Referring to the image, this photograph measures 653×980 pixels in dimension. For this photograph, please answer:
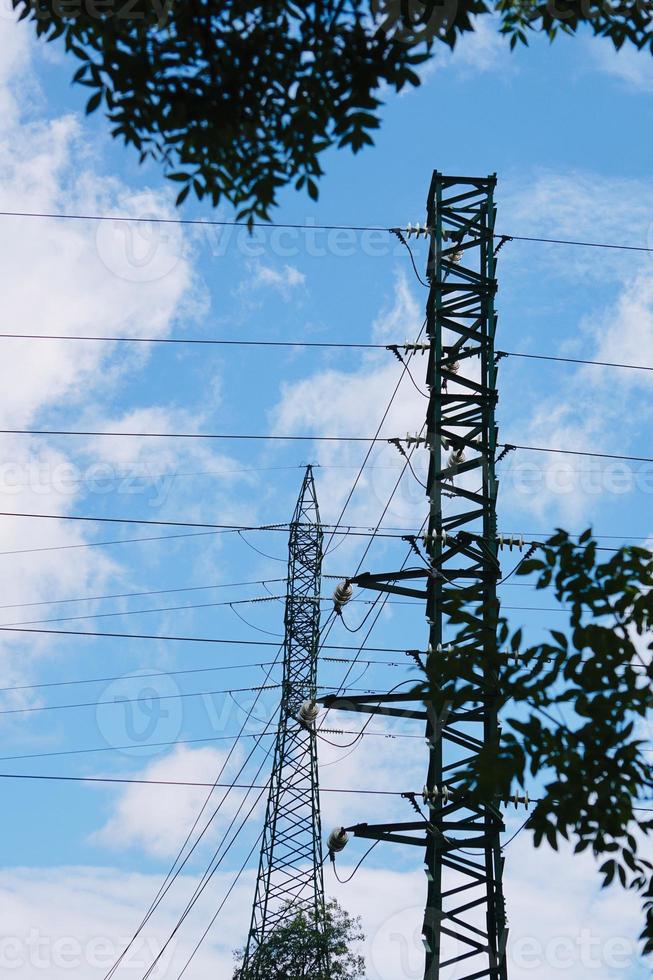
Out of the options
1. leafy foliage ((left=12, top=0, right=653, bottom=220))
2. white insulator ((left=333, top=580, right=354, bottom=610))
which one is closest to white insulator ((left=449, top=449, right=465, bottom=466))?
white insulator ((left=333, top=580, right=354, bottom=610))

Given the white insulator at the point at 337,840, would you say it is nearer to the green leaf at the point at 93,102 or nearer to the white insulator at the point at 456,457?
the white insulator at the point at 456,457

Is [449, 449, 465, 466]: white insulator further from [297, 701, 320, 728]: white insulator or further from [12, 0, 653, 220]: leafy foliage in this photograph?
[12, 0, 653, 220]: leafy foliage

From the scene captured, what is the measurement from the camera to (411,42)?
6.82 meters

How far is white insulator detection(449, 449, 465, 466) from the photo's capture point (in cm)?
1672

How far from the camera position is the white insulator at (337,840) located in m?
15.8

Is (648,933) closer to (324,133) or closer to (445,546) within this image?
(324,133)

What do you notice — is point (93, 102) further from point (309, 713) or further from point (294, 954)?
point (294, 954)

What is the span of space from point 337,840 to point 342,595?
11.9 ft

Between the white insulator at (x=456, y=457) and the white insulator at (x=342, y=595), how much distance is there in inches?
96.0

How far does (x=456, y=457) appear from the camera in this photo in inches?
661

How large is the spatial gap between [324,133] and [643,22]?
2.17m

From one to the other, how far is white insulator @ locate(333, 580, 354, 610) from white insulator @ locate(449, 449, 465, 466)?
2438mm

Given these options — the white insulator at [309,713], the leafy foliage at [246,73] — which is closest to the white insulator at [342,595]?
the white insulator at [309,713]

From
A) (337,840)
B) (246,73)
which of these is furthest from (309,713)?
(246,73)
